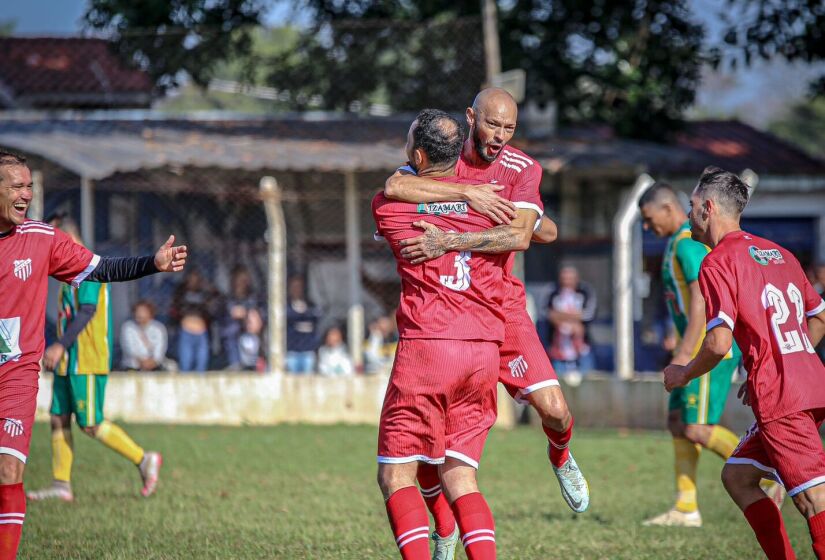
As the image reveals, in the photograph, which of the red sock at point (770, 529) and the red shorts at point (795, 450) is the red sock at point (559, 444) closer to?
the red sock at point (770, 529)

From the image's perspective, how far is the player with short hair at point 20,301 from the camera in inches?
210

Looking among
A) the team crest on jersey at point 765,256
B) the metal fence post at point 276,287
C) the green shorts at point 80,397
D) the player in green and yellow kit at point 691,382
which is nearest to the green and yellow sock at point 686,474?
the player in green and yellow kit at point 691,382

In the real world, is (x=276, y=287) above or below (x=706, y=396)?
above

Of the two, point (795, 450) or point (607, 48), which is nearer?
point (795, 450)

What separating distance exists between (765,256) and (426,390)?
171cm

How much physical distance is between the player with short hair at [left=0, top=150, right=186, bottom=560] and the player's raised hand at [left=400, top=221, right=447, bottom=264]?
115 centimetres

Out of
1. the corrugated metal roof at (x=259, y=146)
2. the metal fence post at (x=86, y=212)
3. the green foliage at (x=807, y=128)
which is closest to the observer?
the metal fence post at (x=86, y=212)

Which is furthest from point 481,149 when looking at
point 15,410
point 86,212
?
point 86,212

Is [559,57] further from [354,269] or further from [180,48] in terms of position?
[180,48]

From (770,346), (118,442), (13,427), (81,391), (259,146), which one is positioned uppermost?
(259,146)

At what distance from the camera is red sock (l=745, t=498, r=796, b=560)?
216 inches

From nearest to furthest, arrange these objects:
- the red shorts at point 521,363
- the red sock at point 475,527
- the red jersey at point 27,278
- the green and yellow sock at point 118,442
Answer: the red sock at point 475,527 → the red jersey at point 27,278 → the red shorts at point 521,363 → the green and yellow sock at point 118,442

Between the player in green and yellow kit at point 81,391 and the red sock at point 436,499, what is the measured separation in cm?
359

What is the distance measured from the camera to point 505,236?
520 centimetres
